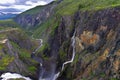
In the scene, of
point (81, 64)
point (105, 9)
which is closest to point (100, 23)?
point (105, 9)

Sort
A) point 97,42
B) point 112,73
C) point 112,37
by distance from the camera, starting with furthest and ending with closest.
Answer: point 97,42, point 112,37, point 112,73

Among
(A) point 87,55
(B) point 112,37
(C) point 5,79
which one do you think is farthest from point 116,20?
(C) point 5,79

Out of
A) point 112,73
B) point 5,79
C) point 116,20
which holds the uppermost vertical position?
point 116,20

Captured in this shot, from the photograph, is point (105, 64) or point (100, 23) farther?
point (100, 23)

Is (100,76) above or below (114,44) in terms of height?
below

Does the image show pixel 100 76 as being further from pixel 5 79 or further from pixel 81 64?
pixel 5 79

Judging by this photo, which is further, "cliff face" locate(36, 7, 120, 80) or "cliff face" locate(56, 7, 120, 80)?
"cliff face" locate(56, 7, 120, 80)

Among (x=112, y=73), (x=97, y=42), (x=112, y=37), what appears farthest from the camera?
(x=97, y=42)

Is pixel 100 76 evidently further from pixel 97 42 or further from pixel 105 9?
pixel 105 9

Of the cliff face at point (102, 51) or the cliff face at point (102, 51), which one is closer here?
the cliff face at point (102, 51)
